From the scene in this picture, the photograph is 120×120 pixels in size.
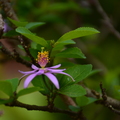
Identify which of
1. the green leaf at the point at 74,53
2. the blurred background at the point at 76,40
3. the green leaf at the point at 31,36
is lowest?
the blurred background at the point at 76,40

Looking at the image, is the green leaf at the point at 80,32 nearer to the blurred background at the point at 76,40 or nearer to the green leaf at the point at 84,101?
the green leaf at the point at 84,101

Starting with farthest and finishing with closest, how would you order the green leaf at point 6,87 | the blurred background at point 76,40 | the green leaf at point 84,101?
the blurred background at point 76,40 → the green leaf at point 84,101 → the green leaf at point 6,87

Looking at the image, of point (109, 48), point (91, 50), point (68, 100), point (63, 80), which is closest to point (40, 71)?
point (63, 80)

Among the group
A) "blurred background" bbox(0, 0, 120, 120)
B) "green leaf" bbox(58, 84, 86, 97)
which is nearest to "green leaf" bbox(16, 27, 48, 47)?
"green leaf" bbox(58, 84, 86, 97)

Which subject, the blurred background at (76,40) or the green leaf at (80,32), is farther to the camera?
the blurred background at (76,40)

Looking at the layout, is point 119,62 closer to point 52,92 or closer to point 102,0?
point 102,0

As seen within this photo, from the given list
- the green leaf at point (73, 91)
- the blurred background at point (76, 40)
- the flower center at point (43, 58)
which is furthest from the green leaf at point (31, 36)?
the blurred background at point (76, 40)

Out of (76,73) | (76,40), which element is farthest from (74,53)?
(76,40)

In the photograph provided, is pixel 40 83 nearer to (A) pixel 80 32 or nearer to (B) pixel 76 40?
(A) pixel 80 32
